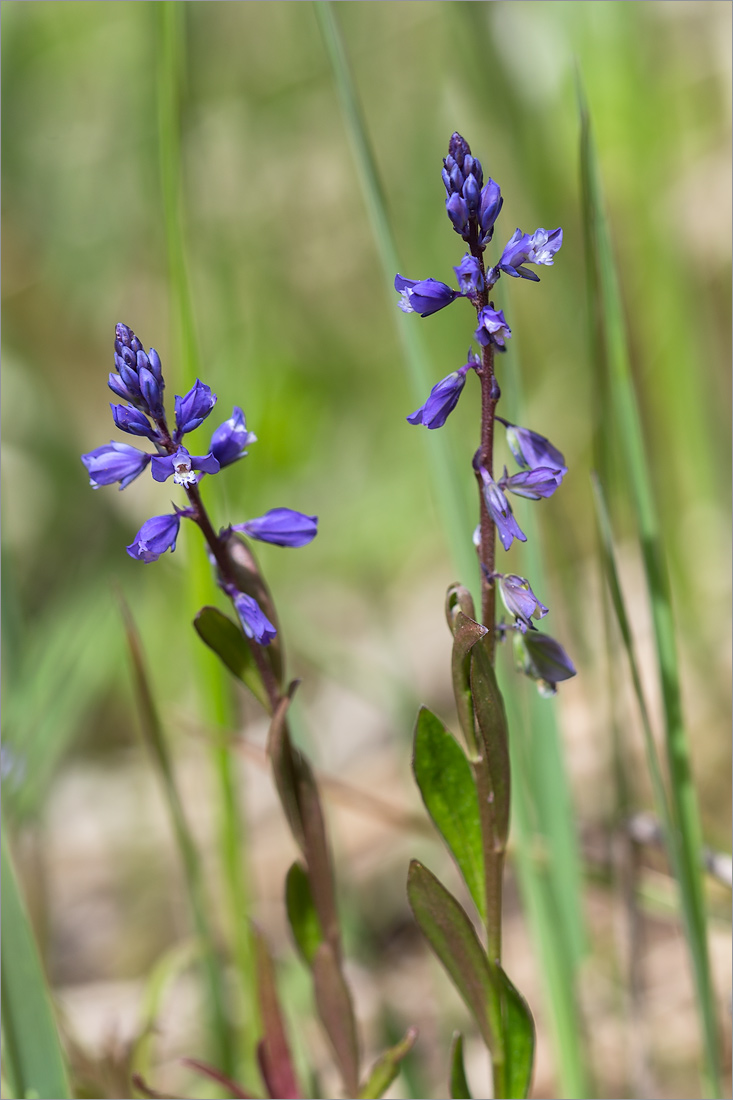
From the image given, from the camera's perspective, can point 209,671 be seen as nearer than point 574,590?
Yes

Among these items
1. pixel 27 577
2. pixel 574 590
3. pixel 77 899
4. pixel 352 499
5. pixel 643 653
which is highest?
pixel 352 499

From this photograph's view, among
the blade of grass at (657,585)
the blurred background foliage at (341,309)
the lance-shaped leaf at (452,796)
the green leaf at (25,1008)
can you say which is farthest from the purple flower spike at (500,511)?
the blurred background foliage at (341,309)

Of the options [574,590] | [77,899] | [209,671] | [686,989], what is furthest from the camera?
[77,899]

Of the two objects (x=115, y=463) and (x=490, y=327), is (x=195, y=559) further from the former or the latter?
(x=490, y=327)

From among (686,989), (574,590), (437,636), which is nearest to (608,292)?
(574,590)

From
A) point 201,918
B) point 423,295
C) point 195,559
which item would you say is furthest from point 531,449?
point 201,918

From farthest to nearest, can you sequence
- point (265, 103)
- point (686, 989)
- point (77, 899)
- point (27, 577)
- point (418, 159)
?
1. point (265, 103)
2. point (27, 577)
3. point (418, 159)
4. point (77, 899)
5. point (686, 989)

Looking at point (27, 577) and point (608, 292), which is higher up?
point (27, 577)

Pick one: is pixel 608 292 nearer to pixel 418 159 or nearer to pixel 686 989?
pixel 686 989
